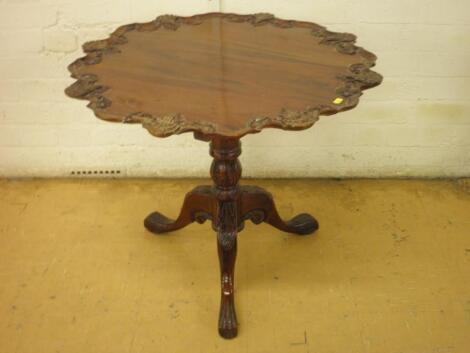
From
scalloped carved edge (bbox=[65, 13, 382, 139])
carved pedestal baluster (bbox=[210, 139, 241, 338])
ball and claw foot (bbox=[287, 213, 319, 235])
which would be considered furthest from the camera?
ball and claw foot (bbox=[287, 213, 319, 235])

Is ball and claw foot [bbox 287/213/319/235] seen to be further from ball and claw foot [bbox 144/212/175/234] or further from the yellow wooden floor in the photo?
ball and claw foot [bbox 144/212/175/234]

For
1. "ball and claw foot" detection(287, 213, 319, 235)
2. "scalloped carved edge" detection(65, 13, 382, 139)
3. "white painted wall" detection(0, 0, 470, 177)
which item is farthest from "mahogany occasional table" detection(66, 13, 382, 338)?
"white painted wall" detection(0, 0, 470, 177)

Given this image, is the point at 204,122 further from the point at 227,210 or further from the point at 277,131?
the point at 277,131

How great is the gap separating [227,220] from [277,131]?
0.77 metres

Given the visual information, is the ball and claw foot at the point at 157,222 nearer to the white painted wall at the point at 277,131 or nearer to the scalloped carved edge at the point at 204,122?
the white painted wall at the point at 277,131

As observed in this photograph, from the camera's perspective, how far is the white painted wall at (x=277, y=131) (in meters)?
2.28

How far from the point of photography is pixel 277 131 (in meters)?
2.53

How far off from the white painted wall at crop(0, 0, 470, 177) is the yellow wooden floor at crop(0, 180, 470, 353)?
0.38ft

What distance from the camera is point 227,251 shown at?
190 cm

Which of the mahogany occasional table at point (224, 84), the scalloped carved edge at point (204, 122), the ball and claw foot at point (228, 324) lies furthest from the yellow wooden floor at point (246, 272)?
the scalloped carved edge at point (204, 122)

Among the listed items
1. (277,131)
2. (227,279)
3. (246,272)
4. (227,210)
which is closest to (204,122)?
(227,210)

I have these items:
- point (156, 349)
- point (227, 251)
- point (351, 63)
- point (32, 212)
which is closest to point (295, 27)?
point (351, 63)

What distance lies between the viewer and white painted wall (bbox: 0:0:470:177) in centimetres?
228

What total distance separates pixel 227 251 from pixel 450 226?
1.13m
